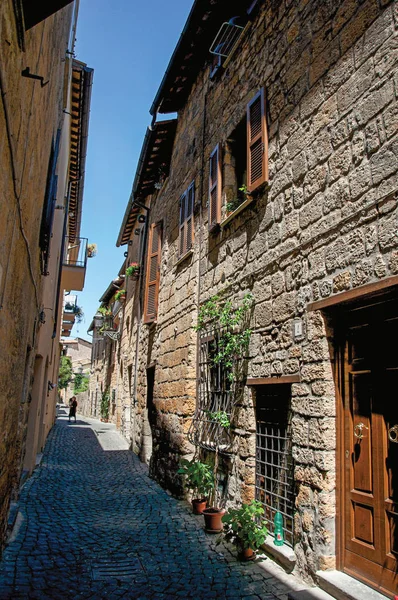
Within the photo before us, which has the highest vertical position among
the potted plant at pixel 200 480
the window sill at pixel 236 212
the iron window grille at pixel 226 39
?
the iron window grille at pixel 226 39

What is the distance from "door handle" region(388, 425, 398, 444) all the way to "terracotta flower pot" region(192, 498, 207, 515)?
332 cm

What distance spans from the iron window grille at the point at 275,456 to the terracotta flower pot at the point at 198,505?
4.13 feet

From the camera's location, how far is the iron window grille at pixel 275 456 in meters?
4.16

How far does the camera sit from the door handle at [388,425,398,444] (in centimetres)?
306

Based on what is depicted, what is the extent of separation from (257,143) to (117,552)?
14.8ft

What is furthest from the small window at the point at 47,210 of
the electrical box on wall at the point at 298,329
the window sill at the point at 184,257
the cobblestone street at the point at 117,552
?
the electrical box on wall at the point at 298,329

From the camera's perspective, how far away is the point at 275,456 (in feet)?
14.7

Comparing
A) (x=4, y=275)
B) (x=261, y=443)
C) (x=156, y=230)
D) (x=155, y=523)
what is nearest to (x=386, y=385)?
(x=261, y=443)

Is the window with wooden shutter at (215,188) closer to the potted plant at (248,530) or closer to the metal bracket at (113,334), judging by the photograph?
the potted plant at (248,530)

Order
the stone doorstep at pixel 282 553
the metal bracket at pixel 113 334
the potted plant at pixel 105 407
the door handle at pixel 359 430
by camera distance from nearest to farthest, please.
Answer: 1. the door handle at pixel 359 430
2. the stone doorstep at pixel 282 553
3. the metal bracket at pixel 113 334
4. the potted plant at pixel 105 407

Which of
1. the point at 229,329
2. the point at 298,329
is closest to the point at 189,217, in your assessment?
the point at 229,329

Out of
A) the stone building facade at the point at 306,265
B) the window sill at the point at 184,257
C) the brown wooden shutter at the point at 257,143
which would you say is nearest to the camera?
the stone building facade at the point at 306,265

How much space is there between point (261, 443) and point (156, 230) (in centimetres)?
668

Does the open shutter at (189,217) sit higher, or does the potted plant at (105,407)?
the open shutter at (189,217)
